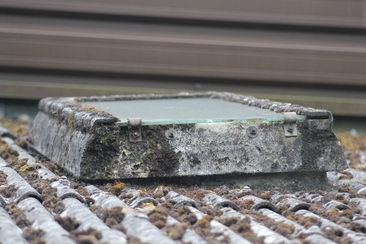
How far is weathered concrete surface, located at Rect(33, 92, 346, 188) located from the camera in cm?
388

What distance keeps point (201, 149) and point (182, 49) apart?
5.31m

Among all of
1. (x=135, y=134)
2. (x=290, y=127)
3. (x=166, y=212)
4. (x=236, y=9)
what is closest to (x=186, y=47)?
(x=236, y=9)

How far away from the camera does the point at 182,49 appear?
9195 millimetres

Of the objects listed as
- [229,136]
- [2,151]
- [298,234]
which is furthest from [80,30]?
[298,234]

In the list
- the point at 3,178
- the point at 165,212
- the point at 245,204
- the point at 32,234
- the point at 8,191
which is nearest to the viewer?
the point at 32,234

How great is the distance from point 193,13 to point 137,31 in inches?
29.9

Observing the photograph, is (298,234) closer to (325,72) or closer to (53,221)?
(53,221)

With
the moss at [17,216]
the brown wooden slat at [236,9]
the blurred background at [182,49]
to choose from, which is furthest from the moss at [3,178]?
the brown wooden slat at [236,9]

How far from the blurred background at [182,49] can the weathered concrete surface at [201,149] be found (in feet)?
16.5

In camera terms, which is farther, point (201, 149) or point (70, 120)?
→ point (70, 120)

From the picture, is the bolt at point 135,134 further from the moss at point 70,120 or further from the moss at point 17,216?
the moss at point 17,216

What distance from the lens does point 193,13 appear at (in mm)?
9227

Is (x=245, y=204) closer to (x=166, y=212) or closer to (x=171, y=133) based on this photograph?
(x=166, y=212)

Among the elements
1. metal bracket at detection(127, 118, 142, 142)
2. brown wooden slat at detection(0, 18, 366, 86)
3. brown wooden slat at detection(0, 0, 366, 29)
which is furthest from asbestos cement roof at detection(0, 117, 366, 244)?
brown wooden slat at detection(0, 0, 366, 29)
